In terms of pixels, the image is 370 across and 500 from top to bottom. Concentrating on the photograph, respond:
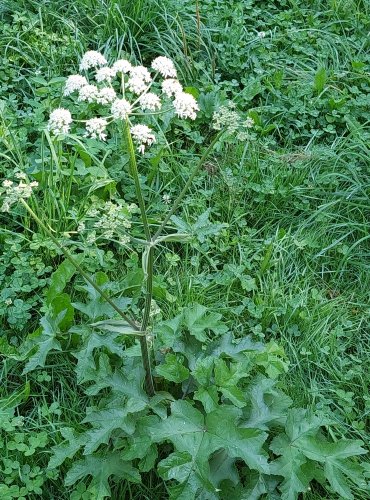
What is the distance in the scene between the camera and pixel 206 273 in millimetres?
3076

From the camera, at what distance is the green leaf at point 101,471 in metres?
2.25

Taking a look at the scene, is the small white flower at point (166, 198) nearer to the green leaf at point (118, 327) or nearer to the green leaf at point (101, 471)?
the green leaf at point (118, 327)

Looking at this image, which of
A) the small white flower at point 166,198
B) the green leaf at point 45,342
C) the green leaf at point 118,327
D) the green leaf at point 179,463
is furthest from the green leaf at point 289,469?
the small white flower at point 166,198

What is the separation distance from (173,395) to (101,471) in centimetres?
40

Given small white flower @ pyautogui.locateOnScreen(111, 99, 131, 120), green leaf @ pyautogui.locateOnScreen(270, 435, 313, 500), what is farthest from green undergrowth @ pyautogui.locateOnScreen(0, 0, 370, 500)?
small white flower @ pyautogui.locateOnScreen(111, 99, 131, 120)

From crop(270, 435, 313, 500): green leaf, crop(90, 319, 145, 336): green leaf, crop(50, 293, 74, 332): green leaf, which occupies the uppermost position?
crop(90, 319, 145, 336): green leaf

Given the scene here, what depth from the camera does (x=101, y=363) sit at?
95.7 inches

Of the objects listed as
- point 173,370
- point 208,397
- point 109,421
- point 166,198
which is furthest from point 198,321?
point 166,198

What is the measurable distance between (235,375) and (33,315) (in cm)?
98

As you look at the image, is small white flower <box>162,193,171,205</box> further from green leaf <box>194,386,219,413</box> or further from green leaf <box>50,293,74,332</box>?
green leaf <box>194,386,219,413</box>

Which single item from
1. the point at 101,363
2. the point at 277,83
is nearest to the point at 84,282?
the point at 101,363

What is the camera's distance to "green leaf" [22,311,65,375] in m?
2.51

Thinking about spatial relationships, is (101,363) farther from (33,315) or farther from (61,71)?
(61,71)

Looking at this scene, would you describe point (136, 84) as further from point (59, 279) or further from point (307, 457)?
point (307, 457)
